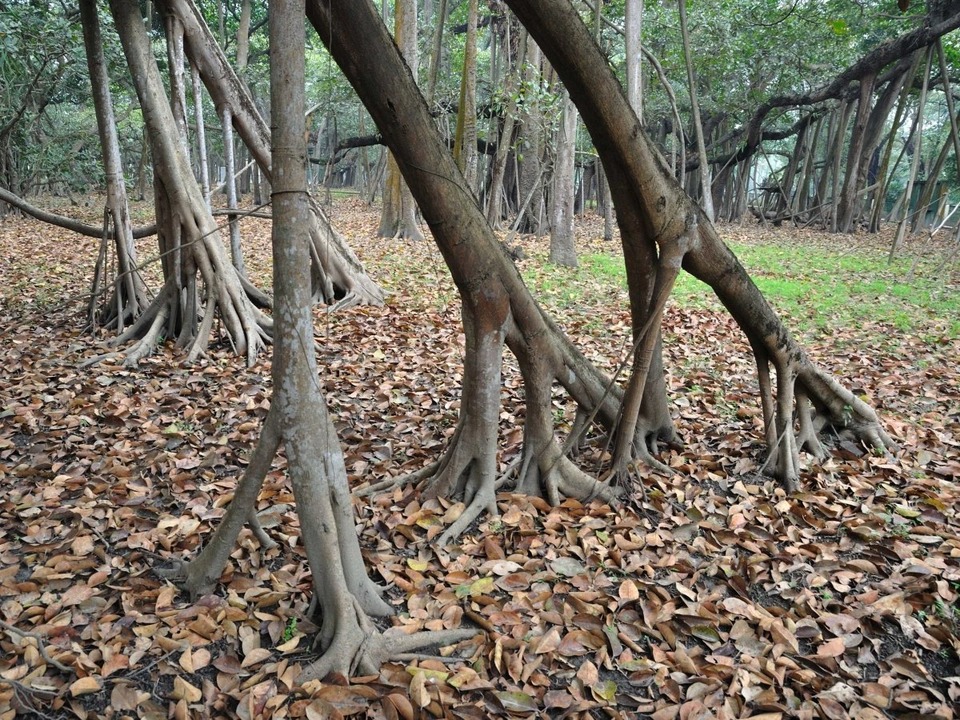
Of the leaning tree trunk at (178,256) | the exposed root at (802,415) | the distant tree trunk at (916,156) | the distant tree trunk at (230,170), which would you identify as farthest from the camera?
the distant tree trunk at (230,170)

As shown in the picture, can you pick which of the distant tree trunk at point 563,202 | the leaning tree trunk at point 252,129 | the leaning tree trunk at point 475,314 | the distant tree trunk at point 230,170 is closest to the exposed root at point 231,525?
the leaning tree trunk at point 475,314

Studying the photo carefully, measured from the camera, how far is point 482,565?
366cm

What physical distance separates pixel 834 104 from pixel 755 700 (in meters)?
25.4

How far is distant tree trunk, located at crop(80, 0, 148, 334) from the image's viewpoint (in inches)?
276

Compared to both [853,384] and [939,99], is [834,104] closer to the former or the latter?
[939,99]

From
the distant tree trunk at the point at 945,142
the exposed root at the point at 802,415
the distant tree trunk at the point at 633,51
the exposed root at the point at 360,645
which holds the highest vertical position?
the distant tree trunk at the point at 633,51

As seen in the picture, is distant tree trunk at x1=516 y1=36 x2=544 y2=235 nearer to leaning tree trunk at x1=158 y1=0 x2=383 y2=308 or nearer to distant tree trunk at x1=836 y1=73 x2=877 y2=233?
leaning tree trunk at x1=158 y1=0 x2=383 y2=308

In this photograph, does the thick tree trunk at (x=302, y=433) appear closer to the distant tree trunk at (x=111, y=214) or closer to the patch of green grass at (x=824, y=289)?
the distant tree trunk at (x=111, y=214)

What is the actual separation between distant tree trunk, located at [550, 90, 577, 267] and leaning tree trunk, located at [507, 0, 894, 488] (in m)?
7.36

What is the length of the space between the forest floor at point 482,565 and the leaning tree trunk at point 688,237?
0.76ft

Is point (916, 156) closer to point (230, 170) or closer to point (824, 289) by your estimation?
point (824, 289)

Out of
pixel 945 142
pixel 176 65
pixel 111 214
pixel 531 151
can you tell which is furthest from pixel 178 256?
pixel 531 151

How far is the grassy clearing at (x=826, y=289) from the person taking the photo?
28.8 ft

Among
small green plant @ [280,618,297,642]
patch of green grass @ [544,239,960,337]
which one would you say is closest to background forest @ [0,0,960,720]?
small green plant @ [280,618,297,642]
